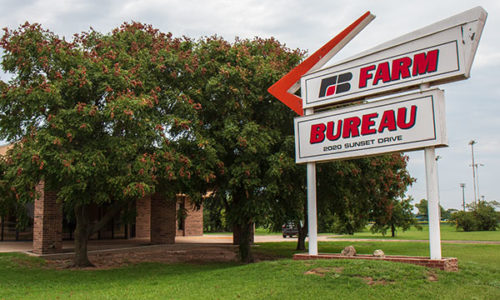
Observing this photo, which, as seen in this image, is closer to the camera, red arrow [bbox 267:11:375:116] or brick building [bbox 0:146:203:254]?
red arrow [bbox 267:11:375:116]

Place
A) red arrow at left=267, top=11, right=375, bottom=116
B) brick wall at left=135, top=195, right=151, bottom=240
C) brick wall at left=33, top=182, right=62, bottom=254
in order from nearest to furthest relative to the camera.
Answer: red arrow at left=267, top=11, right=375, bottom=116, brick wall at left=33, top=182, right=62, bottom=254, brick wall at left=135, top=195, right=151, bottom=240

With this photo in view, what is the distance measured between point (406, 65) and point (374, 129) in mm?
1806

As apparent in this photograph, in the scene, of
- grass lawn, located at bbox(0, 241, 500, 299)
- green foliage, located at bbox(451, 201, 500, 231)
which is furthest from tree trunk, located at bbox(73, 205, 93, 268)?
green foliage, located at bbox(451, 201, 500, 231)

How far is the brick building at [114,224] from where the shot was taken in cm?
1831

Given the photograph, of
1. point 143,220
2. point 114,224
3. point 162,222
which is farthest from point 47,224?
point 143,220

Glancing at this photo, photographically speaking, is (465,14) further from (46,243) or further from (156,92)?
(46,243)

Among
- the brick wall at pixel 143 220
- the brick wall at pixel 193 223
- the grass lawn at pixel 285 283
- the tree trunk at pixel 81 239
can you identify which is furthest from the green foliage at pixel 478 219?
the tree trunk at pixel 81 239

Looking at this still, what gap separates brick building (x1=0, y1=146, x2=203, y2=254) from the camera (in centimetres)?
1831

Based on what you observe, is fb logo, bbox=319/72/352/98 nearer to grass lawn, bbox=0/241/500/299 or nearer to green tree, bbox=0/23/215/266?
green tree, bbox=0/23/215/266

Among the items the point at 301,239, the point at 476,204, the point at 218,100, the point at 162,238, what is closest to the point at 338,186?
the point at 218,100

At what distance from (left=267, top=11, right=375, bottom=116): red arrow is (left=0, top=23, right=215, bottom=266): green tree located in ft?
9.53

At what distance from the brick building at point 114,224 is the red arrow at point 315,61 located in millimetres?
6122

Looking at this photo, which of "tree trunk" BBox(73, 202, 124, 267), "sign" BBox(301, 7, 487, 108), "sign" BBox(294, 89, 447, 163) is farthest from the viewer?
"tree trunk" BBox(73, 202, 124, 267)

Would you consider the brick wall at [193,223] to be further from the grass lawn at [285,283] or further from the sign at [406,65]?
A: the sign at [406,65]
